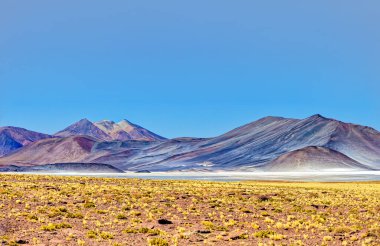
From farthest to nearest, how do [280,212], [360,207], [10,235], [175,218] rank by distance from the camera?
[360,207] < [280,212] < [175,218] < [10,235]

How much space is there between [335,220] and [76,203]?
19062mm

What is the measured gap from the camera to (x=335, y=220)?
31172mm

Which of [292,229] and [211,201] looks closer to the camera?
[292,229]

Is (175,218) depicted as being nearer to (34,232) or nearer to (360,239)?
(34,232)

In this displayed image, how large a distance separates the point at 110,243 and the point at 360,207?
24.7m

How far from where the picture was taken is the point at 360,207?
39.3m

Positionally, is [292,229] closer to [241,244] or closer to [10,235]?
[241,244]

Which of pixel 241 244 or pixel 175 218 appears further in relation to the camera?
pixel 175 218

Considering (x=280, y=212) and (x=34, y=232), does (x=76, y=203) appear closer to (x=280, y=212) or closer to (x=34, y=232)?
(x=34, y=232)

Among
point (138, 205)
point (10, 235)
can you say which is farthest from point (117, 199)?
point (10, 235)

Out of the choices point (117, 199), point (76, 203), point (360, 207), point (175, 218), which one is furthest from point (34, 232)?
point (360, 207)

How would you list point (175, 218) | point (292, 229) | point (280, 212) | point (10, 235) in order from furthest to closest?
point (280, 212) → point (175, 218) → point (292, 229) → point (10, 235)

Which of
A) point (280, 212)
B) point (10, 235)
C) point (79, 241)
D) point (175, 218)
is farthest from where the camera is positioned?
point (280, 212)

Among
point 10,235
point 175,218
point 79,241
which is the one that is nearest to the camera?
point 79,241
